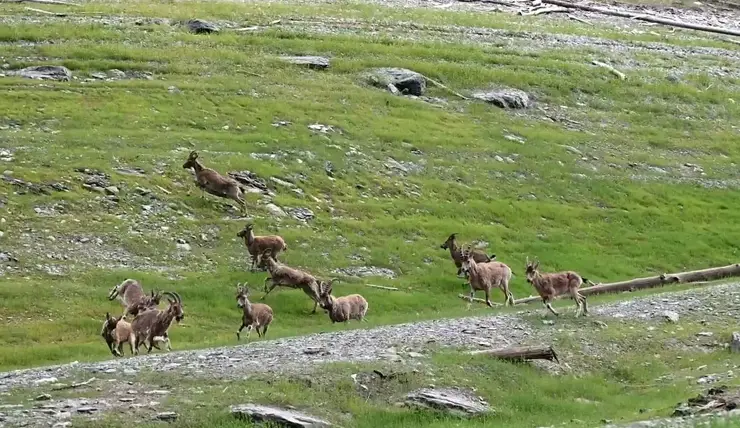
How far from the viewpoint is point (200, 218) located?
3803cm

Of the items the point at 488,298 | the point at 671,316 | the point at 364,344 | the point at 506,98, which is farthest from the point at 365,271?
the point at 506,98

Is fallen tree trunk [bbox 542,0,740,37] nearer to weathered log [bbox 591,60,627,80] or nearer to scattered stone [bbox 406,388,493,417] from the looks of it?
weathered log [bbox 591,60,627,80]

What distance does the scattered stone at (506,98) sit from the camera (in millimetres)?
58719

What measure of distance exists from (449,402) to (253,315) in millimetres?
9186

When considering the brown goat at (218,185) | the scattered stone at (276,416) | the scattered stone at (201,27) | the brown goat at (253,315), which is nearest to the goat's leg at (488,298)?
the brown goat at (253,315)

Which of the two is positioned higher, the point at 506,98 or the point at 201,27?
the point at 201,27

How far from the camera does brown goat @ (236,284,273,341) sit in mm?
27697

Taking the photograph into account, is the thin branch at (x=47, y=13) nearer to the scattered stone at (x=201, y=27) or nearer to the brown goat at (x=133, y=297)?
the scattered stone at (x=201, y=27)

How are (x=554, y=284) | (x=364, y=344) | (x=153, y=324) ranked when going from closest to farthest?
(x=364, y=344) < (x=153, y=324) < (x=554, y=284)

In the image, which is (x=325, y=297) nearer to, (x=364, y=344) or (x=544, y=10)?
(x=364, y=344)

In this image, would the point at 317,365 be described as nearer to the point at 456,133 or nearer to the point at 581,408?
the point at 581,408

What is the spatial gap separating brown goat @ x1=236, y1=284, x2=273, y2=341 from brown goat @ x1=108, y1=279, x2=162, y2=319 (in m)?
1.99

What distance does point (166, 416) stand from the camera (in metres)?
18.1

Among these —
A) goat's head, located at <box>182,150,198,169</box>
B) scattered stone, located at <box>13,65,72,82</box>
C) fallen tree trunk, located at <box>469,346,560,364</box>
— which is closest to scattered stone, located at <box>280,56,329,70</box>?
scattered stone, located at <box>13,65,72,82</box>
